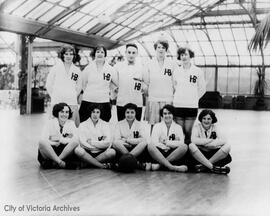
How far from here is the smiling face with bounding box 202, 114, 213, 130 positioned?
4574 millimetres

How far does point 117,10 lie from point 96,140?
43.0 ft

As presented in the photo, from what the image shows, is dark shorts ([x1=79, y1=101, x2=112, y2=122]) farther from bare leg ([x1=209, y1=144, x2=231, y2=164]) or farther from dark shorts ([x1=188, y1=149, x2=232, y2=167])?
bare leg ([x1=209, y1=144, x2=231, y2=164])

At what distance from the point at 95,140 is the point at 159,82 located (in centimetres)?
101

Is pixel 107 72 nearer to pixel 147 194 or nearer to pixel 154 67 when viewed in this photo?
pixel 154 67

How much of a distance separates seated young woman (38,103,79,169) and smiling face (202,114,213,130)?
1.47 m

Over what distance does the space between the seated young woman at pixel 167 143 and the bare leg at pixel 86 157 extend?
0.62 metres

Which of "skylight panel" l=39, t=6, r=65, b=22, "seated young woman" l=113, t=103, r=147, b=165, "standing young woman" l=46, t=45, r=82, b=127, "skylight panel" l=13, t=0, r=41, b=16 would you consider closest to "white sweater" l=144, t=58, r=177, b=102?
"seated young woman" l=113, t=103, r=147, b=165

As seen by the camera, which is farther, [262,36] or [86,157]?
[86,157]

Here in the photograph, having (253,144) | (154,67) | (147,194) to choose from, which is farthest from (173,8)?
(147,194)

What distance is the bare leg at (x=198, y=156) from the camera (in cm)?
448

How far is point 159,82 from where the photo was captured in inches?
186

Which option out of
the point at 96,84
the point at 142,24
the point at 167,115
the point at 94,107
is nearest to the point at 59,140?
the point at 94,107

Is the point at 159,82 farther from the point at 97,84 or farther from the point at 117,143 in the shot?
the point at 117,143

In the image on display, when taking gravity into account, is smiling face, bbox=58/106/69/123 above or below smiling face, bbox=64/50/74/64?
below
